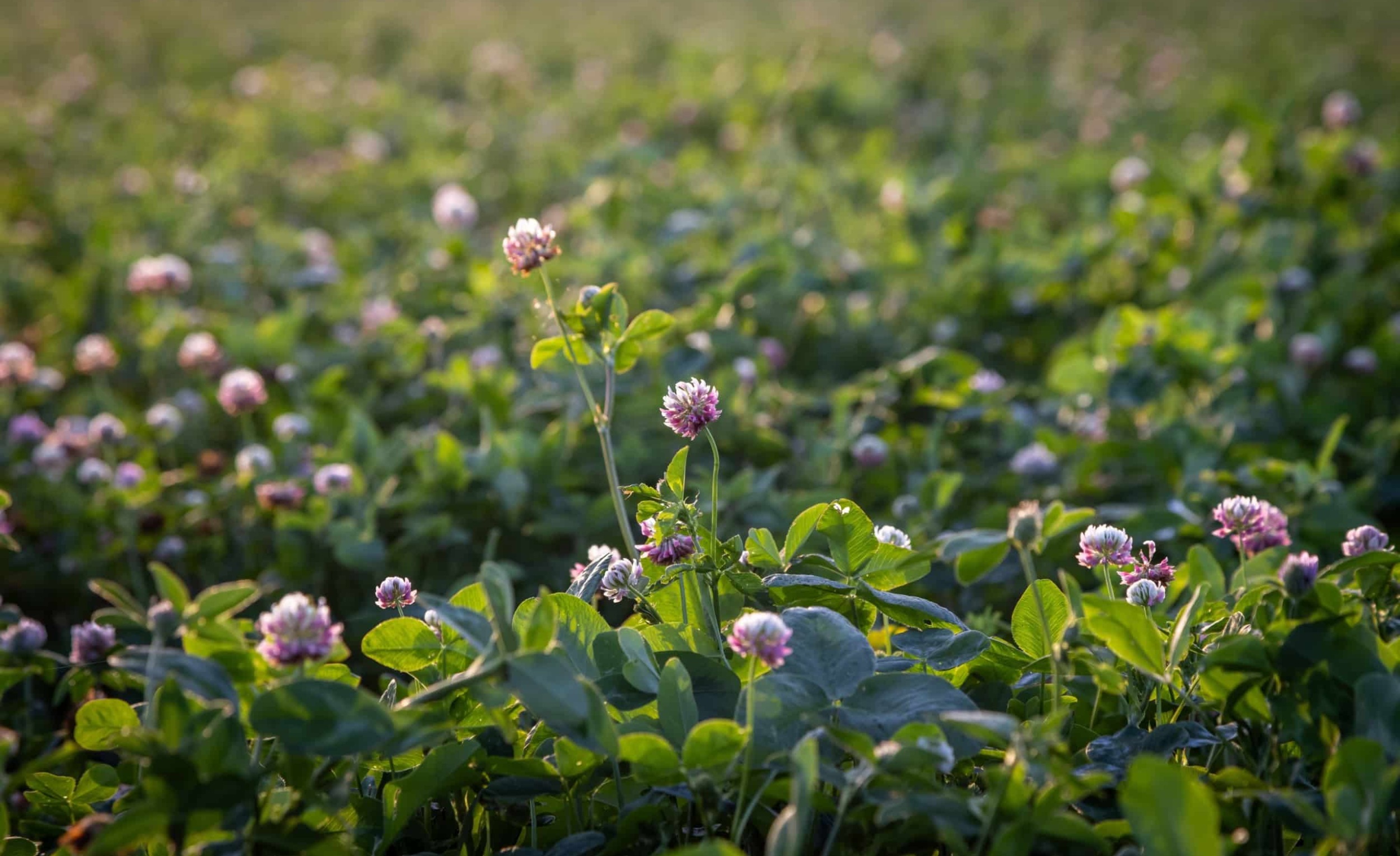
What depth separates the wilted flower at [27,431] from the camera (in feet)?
7.52

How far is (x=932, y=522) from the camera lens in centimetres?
180

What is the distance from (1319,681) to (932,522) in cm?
84

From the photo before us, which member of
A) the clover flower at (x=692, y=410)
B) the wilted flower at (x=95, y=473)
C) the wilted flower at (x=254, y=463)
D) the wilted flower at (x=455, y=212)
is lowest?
the clover flower at (x=692, y=410)

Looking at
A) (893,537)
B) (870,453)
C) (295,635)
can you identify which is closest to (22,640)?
(295,635)

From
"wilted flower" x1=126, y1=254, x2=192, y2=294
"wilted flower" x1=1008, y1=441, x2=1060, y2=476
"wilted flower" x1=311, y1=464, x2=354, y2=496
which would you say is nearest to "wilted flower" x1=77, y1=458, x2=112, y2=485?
"wilted flower" x1=311, y1=464, x2=354, y2=496

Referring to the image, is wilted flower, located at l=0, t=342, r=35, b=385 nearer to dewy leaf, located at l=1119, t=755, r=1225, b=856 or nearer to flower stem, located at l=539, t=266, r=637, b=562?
flower stem, located at l=539, t=266, r=637, b=562

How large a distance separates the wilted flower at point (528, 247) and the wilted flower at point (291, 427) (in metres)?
1.13

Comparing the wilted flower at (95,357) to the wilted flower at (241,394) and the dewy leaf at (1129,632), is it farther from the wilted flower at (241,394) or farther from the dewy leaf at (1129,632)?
the dewy leaf at (1129,632)

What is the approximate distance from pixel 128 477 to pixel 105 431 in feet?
0.49

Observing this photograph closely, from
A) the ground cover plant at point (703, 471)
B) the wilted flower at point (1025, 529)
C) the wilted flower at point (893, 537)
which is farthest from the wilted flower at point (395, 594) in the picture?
the wilted flower at point (1025, 529)

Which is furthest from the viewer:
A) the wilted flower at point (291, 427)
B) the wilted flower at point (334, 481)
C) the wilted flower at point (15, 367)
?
the wilted flower at point (15, 367)

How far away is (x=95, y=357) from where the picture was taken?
253 centimetres

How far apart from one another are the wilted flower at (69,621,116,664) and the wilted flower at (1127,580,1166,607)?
108 cm

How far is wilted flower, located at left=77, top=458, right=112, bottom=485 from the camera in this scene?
207cm
